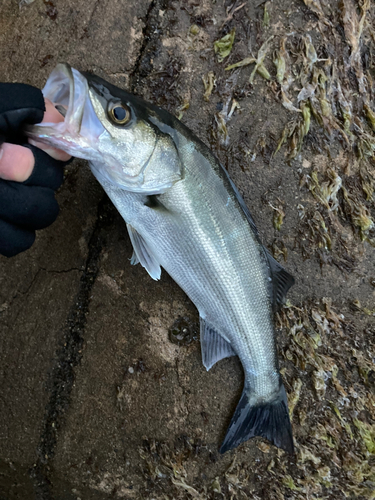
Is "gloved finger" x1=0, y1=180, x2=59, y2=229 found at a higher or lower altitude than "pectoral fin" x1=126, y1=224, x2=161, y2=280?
higher

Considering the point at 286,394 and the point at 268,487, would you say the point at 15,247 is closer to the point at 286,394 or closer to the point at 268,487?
the point at 286,394

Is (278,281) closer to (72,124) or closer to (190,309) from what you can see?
(190,309)

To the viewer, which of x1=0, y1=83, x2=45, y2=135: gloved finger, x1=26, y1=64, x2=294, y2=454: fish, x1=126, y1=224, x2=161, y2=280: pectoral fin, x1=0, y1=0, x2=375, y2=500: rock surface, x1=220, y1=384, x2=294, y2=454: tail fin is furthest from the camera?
x1=0, y1=0, x2=375, y2=500: rock surface

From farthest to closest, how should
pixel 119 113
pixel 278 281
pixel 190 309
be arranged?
pixel 190 309 → pixel 278 281 → pixel 119 113

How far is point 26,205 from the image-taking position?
2.09 metres

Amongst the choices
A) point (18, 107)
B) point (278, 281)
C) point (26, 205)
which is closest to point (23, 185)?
point (26, 205)

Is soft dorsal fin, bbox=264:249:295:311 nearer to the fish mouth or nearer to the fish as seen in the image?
the fish

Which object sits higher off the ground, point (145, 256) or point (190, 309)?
point (145, 256)

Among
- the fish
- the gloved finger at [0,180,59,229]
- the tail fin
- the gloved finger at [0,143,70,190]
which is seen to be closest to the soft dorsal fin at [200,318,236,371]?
the fish

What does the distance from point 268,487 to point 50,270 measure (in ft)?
8.00

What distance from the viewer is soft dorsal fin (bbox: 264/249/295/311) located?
261 centimetres

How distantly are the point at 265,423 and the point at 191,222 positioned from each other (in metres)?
1.61

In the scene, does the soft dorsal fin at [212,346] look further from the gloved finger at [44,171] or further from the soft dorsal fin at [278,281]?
the gloved finger at [44,171]

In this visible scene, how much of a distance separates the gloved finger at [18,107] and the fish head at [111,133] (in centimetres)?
6
